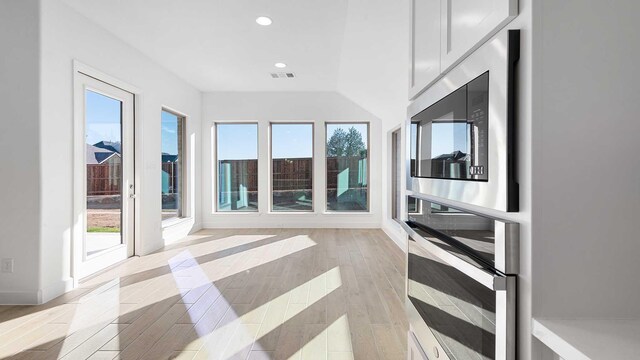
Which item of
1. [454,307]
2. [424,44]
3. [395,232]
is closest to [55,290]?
[454,307]

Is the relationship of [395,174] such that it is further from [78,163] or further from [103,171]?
[78,163]

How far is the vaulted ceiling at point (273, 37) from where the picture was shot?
10.7ft

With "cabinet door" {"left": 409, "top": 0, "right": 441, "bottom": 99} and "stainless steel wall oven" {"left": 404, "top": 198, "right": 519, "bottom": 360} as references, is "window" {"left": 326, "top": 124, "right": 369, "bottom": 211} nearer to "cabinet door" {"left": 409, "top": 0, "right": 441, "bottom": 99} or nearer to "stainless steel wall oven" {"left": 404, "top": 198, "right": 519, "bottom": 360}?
"cabinet door" {"left": 409, "top": 0, "right": 441, "bottom": 99}

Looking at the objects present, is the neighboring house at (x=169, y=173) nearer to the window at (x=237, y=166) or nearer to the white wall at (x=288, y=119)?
the white wall at (x=288, y=119)

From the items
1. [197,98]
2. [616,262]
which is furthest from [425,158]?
[197,98]

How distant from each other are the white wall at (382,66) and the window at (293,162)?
1.28 meters

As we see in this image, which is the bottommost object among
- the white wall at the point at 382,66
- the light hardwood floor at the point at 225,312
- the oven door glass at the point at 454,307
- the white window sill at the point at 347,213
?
the light hardwood floor at the point at 225,312

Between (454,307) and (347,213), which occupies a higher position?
(454,307)

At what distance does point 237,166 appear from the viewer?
22.7 ft

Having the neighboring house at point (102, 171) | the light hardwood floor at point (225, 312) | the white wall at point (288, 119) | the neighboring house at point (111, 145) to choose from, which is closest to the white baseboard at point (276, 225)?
the white wall at point (288, 119)

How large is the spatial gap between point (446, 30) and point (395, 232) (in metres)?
4.72

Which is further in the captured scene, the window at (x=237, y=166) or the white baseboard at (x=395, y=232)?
the window at (x=237, y=166)

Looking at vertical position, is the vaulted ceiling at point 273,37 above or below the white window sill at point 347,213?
above

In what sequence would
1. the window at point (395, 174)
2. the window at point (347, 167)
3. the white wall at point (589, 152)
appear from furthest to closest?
the window at point (347, 167) → the window at point (395, 174) → the white wall at point (589, 152)
